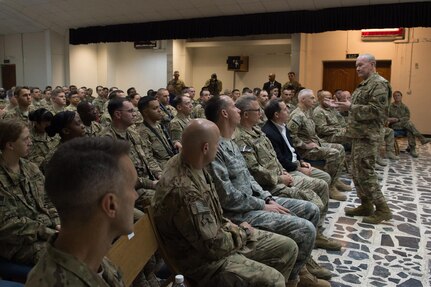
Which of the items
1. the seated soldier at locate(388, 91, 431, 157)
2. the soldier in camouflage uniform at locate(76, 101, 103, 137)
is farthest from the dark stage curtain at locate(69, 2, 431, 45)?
the soldier in camouflage uniform at locate(76, 101, 103, 137)

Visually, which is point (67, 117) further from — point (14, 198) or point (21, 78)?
point (21, 78)

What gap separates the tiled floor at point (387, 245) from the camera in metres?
3.13

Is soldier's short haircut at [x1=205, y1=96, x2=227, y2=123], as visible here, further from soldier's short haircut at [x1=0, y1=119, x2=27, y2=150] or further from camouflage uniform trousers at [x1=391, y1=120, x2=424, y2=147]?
camouflage uniform trousers at [x1=391, y1=120, x2=424, y2=147]

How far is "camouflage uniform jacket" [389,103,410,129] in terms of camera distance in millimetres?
8773

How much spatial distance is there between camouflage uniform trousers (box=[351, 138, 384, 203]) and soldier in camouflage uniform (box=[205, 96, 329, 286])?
5.38 ft

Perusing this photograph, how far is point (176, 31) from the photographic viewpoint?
12203 mm

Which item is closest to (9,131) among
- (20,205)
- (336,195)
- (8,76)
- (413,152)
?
(20,205)

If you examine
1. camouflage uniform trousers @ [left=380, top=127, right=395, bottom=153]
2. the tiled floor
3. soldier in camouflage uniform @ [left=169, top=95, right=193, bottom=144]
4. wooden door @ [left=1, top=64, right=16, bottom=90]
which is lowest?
the tiled floor

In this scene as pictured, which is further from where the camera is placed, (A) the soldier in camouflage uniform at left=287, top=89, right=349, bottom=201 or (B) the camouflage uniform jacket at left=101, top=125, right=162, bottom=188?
(A) the soldier in camouflage uniform at left=287, top=89, right=349, bottom=201

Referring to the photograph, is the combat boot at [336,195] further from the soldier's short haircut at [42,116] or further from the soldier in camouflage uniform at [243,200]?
the soldier's short haircut at [42,116]

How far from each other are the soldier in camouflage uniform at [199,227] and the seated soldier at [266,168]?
4.15 feet

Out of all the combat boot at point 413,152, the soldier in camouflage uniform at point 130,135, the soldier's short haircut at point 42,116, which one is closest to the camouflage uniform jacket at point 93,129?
the soldier's short haircut at point 42,116

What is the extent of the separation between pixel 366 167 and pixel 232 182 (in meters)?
2.13

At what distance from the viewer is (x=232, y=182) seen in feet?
9.00
